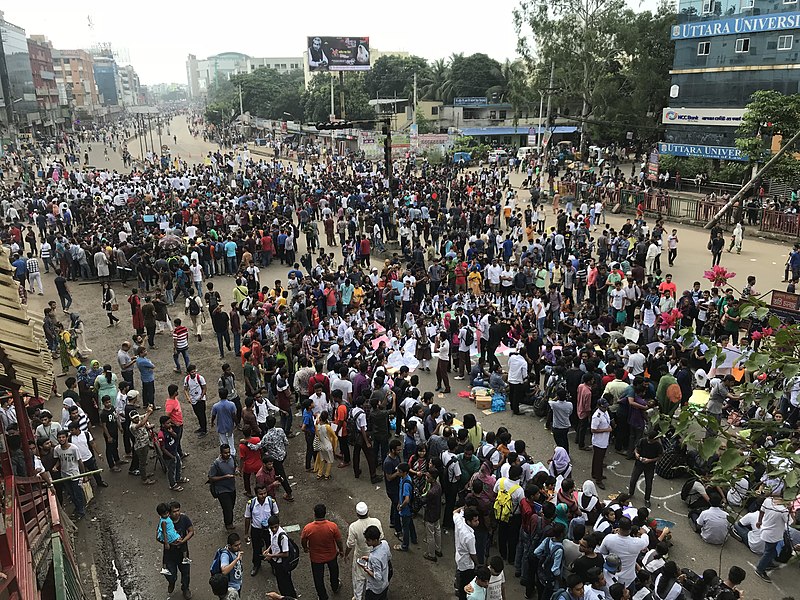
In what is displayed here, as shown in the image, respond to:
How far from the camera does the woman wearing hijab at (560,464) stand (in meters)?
7.72

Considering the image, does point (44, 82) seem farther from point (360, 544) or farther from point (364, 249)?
point (360, 544)

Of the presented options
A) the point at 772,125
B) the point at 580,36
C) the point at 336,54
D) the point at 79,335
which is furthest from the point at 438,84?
the point at 79,335

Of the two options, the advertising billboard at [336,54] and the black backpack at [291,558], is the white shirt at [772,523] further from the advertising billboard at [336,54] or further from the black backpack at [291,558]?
the advertising billboard at [336,54]

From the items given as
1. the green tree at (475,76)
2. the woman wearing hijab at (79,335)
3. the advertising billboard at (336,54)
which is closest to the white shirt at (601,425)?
the woman wearing hijab at (79,335)

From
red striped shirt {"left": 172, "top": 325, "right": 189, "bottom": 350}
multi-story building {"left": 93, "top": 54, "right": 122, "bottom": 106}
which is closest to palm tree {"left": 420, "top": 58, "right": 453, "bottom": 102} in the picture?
red striped shirt {"left": 172, "top": 325, "right": 189, "bottom": 350}

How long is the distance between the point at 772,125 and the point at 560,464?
904 inches

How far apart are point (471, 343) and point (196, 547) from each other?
6.29m

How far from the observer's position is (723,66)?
31.6 meters

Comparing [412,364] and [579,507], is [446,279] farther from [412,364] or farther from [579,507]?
[579,507]

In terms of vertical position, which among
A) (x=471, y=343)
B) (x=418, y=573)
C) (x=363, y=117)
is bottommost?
(x=418, y=573)

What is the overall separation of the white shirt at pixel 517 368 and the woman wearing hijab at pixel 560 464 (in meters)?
3.01

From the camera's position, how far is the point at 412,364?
12.8 meters

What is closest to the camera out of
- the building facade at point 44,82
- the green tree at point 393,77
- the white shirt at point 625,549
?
the white shirt at point 625,549

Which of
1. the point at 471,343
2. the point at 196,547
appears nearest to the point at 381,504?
the point at 196,547
